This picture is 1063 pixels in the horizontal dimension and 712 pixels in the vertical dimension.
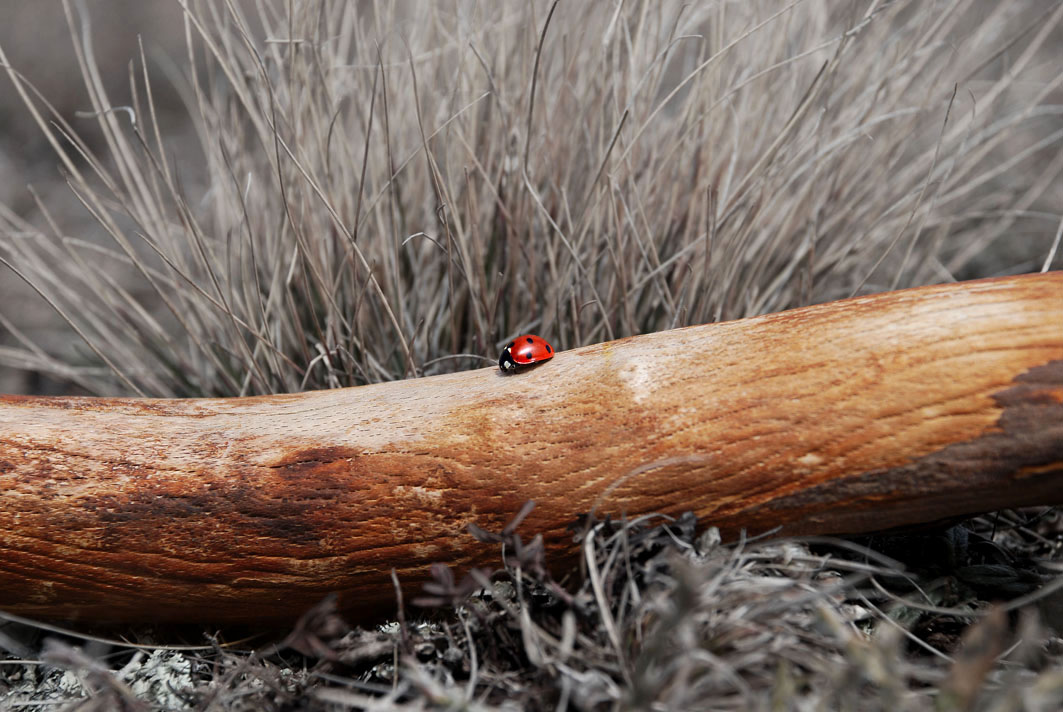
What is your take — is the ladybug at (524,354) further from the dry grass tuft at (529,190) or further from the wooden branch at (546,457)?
the dry grass tuft at (529,190)

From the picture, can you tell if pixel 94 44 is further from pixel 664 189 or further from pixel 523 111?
pixel 664 189

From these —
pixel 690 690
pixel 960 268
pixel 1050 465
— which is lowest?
pixel 690 690

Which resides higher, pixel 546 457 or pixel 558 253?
pixel 558 253

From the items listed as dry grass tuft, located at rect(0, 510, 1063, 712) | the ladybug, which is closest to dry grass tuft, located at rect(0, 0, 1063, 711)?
dry grass tuft, located at rect(0, 510, 1063, 712)

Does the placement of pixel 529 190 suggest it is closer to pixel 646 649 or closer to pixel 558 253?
pixel 558 253

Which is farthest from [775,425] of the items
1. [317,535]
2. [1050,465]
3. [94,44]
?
[94,44]

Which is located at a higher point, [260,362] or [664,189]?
[664,189]

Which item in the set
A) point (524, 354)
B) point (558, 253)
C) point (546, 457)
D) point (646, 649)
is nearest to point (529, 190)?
point (558, 253)

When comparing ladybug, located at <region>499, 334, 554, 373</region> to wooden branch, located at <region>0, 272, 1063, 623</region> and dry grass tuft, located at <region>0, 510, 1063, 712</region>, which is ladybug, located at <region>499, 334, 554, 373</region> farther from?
dry grass tuft, located at <region>0, 510, 1063, 712</region>
